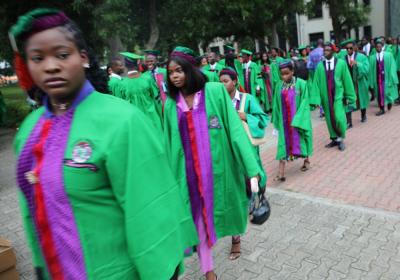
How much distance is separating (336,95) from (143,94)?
3.66 m

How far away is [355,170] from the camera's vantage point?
635cm

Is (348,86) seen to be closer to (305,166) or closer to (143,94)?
(305,166)

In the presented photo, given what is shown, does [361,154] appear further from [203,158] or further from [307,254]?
[203,158]

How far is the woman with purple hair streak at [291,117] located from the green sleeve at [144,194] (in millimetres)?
4558

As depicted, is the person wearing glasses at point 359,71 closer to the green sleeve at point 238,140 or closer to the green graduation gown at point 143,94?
the green graduation gown at point 143,94

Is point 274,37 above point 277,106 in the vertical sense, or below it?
above

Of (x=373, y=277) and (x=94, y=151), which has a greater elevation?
(x=94, y=151)

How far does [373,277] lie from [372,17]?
35.7 metres

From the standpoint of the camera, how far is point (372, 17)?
3456 centimetres

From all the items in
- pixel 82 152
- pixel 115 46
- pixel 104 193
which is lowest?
pixel 104 193

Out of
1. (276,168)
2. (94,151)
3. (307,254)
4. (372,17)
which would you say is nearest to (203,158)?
(307,254)

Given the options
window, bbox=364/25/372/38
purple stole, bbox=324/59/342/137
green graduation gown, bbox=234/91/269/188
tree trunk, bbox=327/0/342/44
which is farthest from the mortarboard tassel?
window, bbox=364/25/372/38

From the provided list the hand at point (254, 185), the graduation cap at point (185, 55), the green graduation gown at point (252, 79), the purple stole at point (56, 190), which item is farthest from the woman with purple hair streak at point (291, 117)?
the green graduation gown at point (252, 79)

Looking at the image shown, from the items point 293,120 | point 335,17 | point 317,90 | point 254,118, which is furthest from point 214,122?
point 335,17
